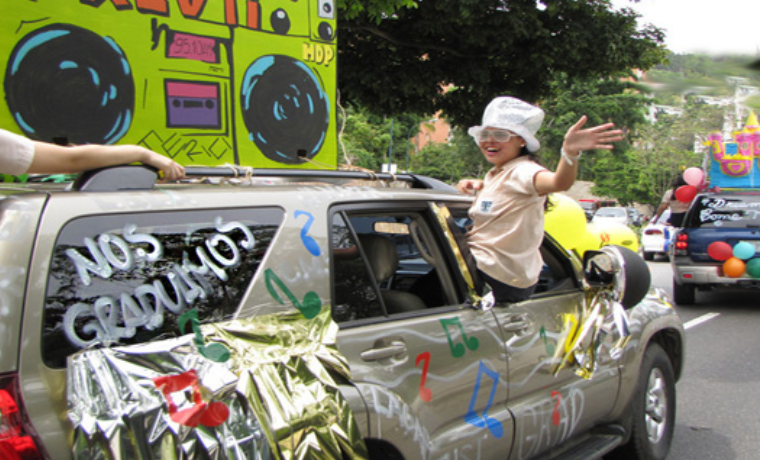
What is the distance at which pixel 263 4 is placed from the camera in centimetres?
400

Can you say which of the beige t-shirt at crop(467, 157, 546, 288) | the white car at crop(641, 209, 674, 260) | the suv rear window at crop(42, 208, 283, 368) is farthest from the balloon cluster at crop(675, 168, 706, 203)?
the suv rear window at crop(42, 208, 283, 368)

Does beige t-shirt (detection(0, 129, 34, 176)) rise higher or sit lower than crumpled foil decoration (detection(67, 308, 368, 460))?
higher

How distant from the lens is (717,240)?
9.81m

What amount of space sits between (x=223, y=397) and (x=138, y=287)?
39cm

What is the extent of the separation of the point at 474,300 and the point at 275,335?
3.58 feet

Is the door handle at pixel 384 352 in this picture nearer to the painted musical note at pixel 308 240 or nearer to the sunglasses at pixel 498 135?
the painted musical note at pixel 308 240

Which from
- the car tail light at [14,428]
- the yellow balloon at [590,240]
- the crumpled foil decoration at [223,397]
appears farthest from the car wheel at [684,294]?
the car tail light at [14,428]

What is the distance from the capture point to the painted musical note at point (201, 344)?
2.01 metres

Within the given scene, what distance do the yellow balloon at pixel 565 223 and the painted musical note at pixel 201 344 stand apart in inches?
128

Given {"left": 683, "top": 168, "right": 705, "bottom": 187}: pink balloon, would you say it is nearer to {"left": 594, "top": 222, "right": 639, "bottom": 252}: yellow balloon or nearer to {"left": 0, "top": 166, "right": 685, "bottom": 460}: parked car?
{"left": 594, "top": 222, "right": 639, "bottom": 252}: yellow balloon

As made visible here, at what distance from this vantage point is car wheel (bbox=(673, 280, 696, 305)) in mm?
10430

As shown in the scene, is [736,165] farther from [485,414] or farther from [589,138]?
[485,414]

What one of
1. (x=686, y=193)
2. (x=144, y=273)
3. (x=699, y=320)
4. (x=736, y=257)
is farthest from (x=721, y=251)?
(x=144, y=273)

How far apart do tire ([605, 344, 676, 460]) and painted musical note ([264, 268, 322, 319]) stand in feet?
7.75
